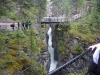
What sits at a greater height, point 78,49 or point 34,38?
point 34,38

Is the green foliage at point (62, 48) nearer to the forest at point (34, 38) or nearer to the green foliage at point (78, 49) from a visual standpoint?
the forest at point (34, 38)

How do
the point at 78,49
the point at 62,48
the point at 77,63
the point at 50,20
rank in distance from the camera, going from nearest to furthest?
1. the point at 77,63
2. the point at 78,49
3. the point at 62,48
4. the point at 50,20

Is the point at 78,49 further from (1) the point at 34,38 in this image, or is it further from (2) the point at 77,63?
(2) the point at 77,63

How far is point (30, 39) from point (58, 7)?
35564mm

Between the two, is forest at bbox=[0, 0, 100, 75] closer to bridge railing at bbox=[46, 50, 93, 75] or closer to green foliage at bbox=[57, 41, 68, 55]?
green foliage at bbox=[57, 41, 68, 55]

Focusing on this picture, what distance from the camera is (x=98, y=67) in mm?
1820

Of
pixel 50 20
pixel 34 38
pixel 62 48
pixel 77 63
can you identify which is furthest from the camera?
pixel 50 20

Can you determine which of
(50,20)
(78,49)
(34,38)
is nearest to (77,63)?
(34,38)

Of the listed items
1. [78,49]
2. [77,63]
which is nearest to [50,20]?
[78,49]

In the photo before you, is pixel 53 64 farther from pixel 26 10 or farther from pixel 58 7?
pixel 58 7

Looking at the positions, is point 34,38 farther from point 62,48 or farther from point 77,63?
point 77,63

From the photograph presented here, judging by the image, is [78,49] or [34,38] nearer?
[34,38]

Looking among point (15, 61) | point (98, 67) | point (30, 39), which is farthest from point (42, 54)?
point (98, 67)

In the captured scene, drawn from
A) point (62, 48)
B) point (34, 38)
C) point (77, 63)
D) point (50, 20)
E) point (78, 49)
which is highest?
point (50, 20)
